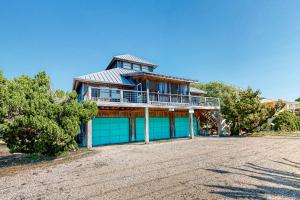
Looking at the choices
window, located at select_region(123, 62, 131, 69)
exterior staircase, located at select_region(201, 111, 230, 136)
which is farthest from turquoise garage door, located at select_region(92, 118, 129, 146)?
exterior staircase, located at select_region(201, 111, 230, 136)

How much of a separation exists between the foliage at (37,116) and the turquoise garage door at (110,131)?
5761mm

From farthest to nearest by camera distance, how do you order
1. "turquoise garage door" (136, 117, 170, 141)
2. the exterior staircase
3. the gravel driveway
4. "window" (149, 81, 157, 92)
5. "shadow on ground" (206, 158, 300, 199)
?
1. the exterior staircase
2. "turquoise garage door" (136, 117, 170, 141)
3. "window" (149, 81, 157, 92)
4. the gravel driveway
5. "shadow on ground" (206, 158, 300, 199)

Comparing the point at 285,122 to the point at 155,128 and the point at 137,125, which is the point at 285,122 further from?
the point at 137,125

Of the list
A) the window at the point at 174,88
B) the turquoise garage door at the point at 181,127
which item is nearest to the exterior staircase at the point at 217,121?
the turquoise garage door at the point at 181,127

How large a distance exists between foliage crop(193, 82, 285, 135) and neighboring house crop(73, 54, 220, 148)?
1.33m

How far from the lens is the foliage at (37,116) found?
29.9 ft

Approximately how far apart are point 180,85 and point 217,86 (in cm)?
3198

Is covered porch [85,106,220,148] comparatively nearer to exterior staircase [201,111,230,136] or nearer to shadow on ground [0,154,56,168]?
shadow on ground [0,154,56,168]

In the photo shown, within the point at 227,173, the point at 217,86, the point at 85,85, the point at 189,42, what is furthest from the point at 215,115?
the point at 217,86

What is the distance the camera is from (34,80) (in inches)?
412

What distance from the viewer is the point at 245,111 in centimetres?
2117

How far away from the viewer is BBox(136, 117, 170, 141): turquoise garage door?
19.4 meters

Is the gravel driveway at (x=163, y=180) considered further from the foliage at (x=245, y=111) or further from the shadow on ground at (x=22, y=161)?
the foliage at (x=245, y=111)

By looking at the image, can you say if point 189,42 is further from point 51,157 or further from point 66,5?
→ point 51,157
